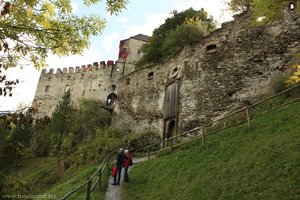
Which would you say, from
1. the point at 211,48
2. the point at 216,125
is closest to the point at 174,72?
the point at 211,48

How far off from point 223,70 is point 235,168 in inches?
344

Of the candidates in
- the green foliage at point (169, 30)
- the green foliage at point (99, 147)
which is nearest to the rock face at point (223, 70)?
the green foliage at point (99, 147)

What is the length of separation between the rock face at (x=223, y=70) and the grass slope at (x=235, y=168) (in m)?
3.64

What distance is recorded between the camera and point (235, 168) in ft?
23.9

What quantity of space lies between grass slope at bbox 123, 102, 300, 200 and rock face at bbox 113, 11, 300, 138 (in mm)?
3640

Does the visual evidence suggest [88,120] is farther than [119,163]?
Yes

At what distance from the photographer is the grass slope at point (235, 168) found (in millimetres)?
6098

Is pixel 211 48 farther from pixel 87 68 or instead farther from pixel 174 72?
pixel 87 68

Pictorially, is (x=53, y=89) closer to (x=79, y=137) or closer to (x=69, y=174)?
(x=79, y=137)

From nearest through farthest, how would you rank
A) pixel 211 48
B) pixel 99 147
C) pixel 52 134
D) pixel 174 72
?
pixel 211 48 < pixel 99 147 < pixel 174 72 < pixel 52 134

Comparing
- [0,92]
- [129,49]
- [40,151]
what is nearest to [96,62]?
[129,49]

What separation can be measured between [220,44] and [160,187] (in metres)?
9.80

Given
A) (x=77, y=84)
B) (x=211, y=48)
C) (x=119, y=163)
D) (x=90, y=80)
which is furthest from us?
(x=77, y=84)

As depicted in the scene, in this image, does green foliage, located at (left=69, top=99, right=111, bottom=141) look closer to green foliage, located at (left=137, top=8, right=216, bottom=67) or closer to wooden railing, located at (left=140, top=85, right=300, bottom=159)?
green foliage, located at (left=137, top=8, right=216, bottom=67)
